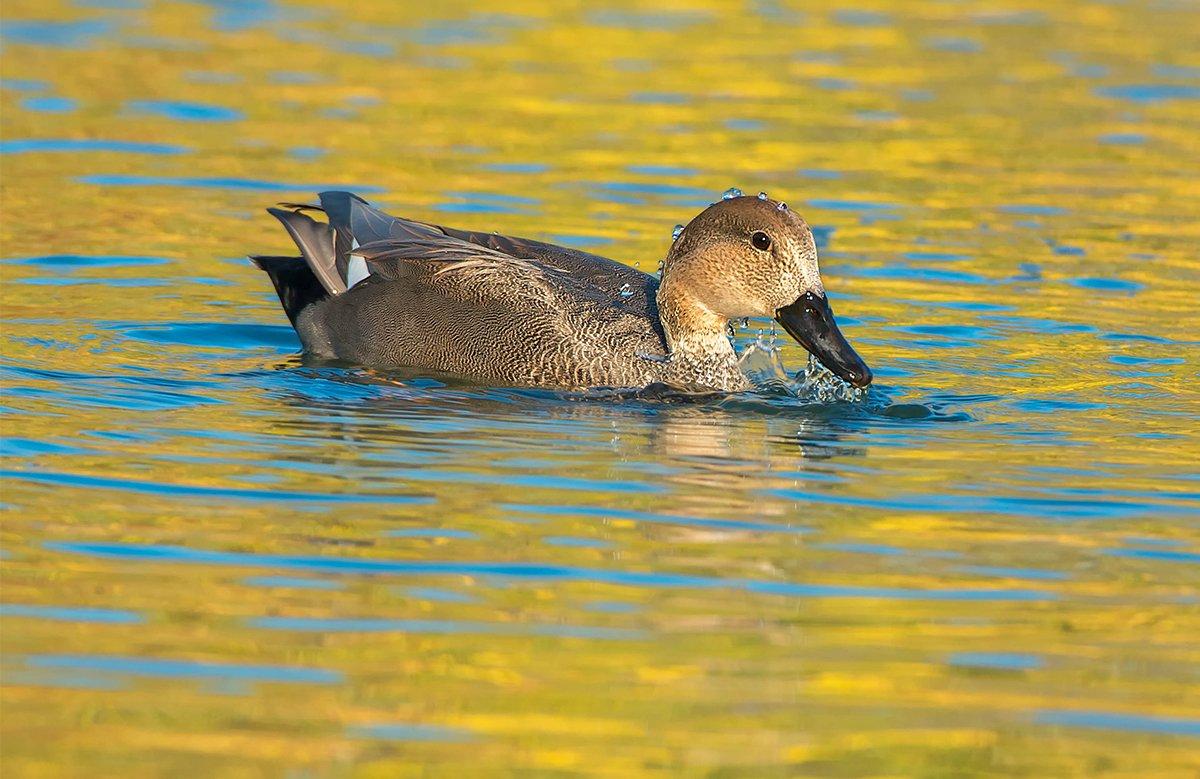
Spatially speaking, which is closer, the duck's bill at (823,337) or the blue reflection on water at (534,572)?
the blue reflection on water at (534,572)

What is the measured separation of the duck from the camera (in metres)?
8.86

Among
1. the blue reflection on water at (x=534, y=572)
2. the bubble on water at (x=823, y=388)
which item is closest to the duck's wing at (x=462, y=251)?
the bubble on water at (x=823, y=388)

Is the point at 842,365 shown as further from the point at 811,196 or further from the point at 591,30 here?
the point at 591,30

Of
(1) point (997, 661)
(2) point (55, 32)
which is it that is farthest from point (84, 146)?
(1) point (997, 661)

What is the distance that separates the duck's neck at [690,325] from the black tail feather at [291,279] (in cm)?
194

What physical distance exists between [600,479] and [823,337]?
166cm

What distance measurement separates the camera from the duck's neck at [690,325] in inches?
364

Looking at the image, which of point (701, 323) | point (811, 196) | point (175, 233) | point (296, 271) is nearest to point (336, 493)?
point (701, 323)

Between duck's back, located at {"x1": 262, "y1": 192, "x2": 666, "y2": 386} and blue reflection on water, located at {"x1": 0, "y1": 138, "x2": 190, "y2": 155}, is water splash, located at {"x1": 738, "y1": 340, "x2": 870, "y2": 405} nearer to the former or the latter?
duck's back, located at {"x1": 262, "y1": 192, "x2": 666, "y2": 386}

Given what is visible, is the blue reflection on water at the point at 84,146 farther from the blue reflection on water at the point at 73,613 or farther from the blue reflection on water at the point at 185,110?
the blue reflection on water at the point at 73,613

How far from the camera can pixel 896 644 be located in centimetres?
568

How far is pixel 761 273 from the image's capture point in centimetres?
888

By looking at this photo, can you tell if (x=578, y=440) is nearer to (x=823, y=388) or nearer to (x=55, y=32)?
(x=823, y=388)

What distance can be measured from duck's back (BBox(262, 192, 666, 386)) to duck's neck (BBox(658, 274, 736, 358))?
4.5 inches
